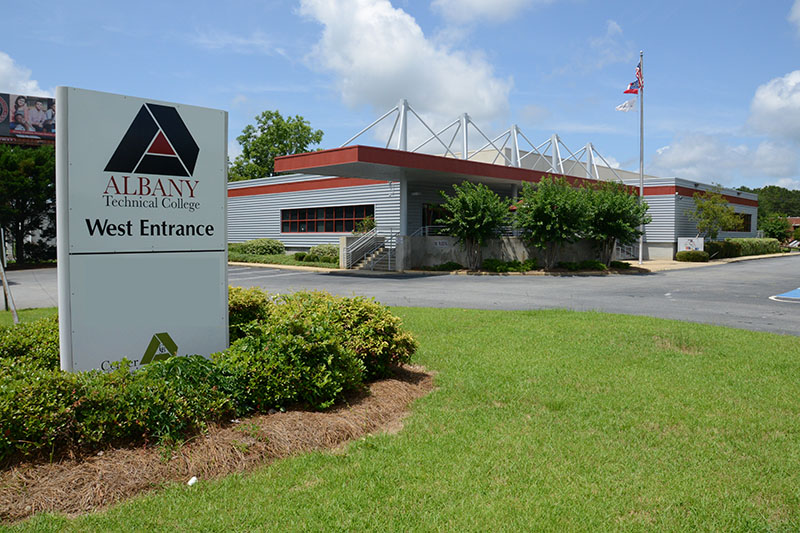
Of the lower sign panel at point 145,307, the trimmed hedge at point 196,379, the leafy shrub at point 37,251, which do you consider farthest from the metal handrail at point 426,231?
the lower sign panel at point 145,307

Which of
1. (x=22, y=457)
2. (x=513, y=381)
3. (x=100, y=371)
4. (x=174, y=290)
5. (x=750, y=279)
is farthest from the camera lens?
(x=750, y=279)

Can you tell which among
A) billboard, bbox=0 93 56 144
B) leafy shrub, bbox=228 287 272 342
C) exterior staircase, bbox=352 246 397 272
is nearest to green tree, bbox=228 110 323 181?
billboard, bbox=0 93 56 144

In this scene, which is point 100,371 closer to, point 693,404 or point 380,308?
point 380,308

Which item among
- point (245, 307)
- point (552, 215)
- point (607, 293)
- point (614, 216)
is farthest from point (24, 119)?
point (245, 307)

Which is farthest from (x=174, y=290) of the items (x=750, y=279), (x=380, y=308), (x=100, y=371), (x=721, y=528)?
(x=750, y=279)

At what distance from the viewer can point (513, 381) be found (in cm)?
649

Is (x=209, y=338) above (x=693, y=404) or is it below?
above

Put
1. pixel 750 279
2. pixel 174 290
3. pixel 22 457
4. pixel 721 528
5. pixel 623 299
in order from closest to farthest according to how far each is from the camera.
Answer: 1. pixel 721 528
2. pixel 22 457
3. pixel 174 290
4. pixel 623 299
5. pixel 750 279

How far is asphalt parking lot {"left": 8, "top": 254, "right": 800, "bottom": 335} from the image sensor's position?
1306 centimetres

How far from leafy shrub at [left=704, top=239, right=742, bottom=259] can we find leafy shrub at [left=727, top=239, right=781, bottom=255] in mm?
1036

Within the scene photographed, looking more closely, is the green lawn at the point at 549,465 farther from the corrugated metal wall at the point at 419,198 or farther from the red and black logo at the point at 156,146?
the corrugated metal wall at the point at 419,198

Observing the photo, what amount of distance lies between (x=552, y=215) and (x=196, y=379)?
23.1 m

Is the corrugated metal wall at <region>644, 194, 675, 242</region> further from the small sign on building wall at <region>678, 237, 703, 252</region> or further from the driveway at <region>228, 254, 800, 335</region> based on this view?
the driveway at <region>228, 254, 800, 335</region>

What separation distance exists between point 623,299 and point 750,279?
1075 cm
